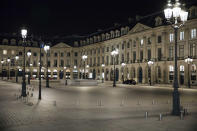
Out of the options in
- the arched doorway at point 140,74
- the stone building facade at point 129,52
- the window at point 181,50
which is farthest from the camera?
the arched doorway at point 140,74

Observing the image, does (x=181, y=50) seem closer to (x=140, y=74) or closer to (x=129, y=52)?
(x=140, y=74)

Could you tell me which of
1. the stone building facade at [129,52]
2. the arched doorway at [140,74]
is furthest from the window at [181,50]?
the arched doorway at [140,74]

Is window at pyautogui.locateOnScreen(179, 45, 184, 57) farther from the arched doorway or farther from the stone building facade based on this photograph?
the arched doorway

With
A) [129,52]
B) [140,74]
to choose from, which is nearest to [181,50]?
[140,74]

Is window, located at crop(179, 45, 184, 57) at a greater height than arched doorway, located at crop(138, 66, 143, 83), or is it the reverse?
window, located at crop(179, 45, 184, 57)

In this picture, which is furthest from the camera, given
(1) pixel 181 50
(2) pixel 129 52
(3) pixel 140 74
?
(2) pixel 129 52

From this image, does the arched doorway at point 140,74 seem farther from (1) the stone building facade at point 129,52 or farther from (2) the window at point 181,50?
(2) the window at point 181,50

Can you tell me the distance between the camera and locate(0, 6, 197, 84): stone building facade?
5481cm

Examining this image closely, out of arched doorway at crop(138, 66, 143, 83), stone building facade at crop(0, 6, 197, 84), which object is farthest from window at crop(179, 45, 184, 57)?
arched doorway at crop(138, 66, 143, 83)

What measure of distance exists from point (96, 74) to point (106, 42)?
1264 centimetres

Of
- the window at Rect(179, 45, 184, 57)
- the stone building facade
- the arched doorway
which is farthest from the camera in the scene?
the arched doorway

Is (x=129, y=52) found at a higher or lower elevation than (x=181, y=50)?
higher

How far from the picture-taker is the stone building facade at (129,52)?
54.8m

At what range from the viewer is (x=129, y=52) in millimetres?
73188
